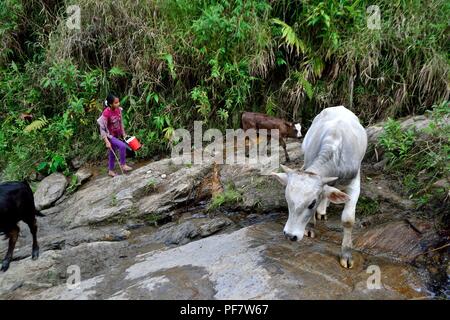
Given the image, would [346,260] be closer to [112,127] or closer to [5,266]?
[5,266]

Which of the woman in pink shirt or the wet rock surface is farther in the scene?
the woman in pink shirt

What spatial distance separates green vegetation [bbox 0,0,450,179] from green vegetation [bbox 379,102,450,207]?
4.86ft

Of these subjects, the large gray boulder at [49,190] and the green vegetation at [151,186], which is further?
the large gray boulder at [49,190]

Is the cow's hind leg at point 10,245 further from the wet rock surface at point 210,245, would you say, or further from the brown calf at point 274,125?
the brown calf at point 274,125

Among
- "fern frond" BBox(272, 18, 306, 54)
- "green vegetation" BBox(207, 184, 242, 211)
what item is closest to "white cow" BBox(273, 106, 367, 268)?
"green vegetation" BBox(207, 184, 242, 211)

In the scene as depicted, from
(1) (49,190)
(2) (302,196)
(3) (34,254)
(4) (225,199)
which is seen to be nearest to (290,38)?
(4) (225,199)

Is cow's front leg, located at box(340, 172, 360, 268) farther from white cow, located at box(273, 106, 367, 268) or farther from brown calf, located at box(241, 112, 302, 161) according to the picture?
brown calf, located at box(241, 112, 302, 161)

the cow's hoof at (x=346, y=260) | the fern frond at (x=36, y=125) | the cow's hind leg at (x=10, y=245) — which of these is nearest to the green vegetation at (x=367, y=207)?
the cow's hoof at (x=346, y=260)

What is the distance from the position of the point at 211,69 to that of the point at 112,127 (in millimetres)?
2327

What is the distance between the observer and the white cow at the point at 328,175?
4.09m

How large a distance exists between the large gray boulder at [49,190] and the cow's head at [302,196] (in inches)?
203

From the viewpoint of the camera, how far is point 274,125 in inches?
287

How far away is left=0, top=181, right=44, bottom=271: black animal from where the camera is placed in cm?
531
